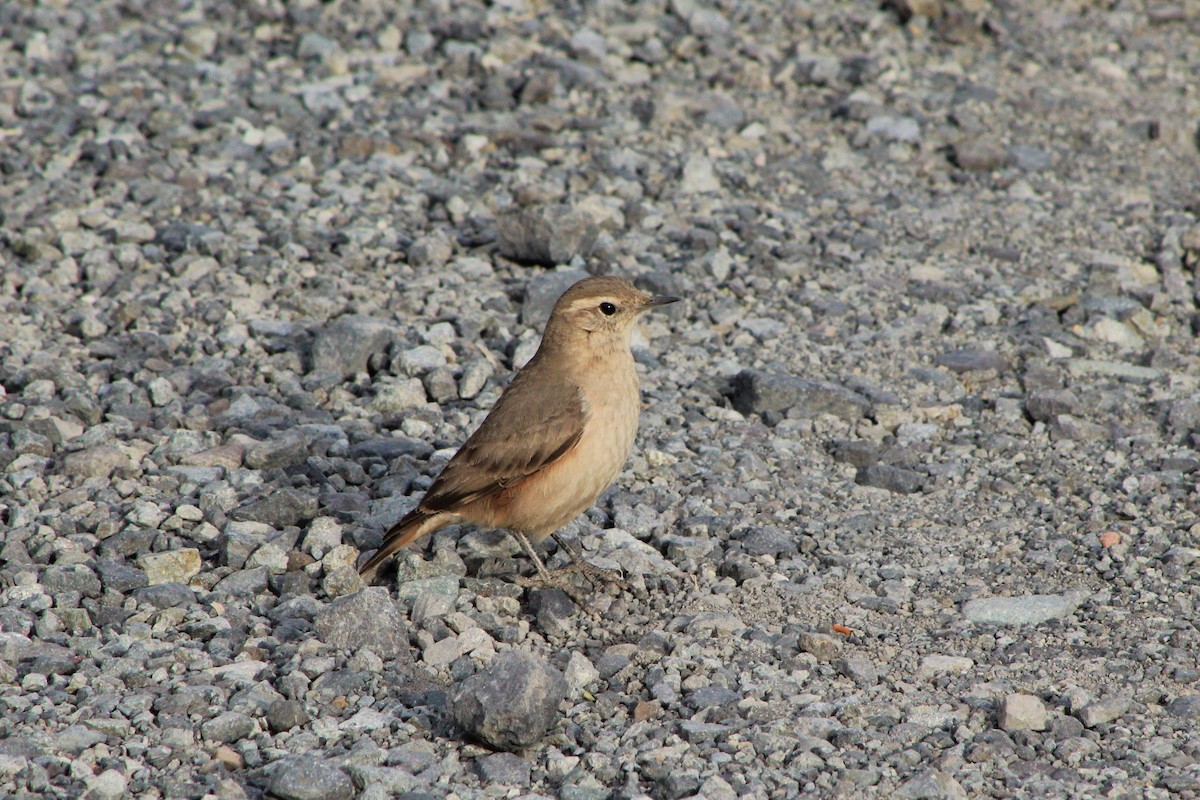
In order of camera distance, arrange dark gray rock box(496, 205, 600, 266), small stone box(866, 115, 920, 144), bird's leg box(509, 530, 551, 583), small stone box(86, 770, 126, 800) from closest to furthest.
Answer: small stone box(86, 770, 126, 800)
bird's leg box(509, 530, 551, 583)
dark gray rock box(496, 205, 600, 266)
small stone box(866, 115, 920, 144)

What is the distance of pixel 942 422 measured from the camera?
7.93 metres

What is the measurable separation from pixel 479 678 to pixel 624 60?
25.8 feet

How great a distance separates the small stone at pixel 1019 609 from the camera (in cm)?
611

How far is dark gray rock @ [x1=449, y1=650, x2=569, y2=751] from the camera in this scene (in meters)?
5.04

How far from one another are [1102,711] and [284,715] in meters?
3.11

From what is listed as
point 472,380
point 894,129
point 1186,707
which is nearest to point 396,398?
point 472,380

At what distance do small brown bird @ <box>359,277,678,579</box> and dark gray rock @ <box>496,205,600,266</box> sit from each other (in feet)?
8.05

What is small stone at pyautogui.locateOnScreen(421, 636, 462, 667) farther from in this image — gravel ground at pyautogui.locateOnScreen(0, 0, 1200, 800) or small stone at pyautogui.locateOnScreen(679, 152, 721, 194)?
small stone at pyautogui.locateOnScreen(679, 152, 721, 194)

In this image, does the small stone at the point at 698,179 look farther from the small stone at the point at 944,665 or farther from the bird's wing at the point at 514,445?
the small stone at the point at 944,665

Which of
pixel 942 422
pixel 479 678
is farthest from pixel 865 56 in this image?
pixel 479 678

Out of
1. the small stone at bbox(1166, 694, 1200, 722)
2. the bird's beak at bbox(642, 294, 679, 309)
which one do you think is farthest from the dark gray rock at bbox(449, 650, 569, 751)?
the small stone at bbox(1166, 694, 1200, 722)

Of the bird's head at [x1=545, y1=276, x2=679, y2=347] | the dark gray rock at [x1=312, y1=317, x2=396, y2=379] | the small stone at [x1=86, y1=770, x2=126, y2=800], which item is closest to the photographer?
the small stone at [x1=86, y1=770, x2=126, y2=800]

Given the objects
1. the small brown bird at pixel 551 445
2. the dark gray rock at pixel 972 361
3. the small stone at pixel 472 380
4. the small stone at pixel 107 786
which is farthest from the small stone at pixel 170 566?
the dark gray rock at pixel 972 361

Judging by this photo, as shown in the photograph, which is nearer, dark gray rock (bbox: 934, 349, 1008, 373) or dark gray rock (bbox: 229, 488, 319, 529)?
dark gray rock (bbox: 229, 488, 319, 529)
